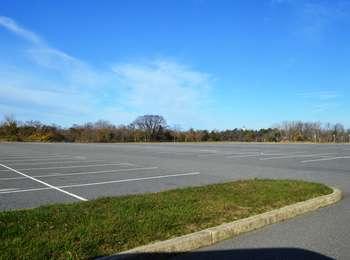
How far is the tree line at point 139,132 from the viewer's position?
92438 mm

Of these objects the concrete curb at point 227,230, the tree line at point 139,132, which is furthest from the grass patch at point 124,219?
the tree line at point 139,132

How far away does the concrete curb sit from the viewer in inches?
223

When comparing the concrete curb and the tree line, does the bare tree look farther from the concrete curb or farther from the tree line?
the concrete curb

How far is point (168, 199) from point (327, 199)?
3.47 metres

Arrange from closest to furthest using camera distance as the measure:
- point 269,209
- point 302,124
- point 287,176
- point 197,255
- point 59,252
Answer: point 59,252 < point 197,255 < point 269,209 < point 287,176 < point 302,124

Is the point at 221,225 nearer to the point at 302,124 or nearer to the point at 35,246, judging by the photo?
the point at 35,246

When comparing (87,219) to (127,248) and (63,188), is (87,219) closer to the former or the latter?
(127,248)

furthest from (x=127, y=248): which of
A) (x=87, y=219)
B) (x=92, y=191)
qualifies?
(x=92, y=191)

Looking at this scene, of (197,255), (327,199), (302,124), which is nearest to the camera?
(197,255)

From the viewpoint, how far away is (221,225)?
6840 mm

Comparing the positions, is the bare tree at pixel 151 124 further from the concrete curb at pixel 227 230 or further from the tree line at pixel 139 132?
the concrete curb at pixel 227 230

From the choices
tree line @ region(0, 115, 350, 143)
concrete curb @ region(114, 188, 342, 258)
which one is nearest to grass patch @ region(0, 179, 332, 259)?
concrete curb @ region(114, 188, 342, 258)

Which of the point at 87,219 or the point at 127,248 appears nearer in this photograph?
the point at 127,248

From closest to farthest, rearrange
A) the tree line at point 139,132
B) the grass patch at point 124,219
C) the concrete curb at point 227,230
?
the grass patch at point 124,219 → the concrete curb at point 227,230 → the tree line at point 139,132
